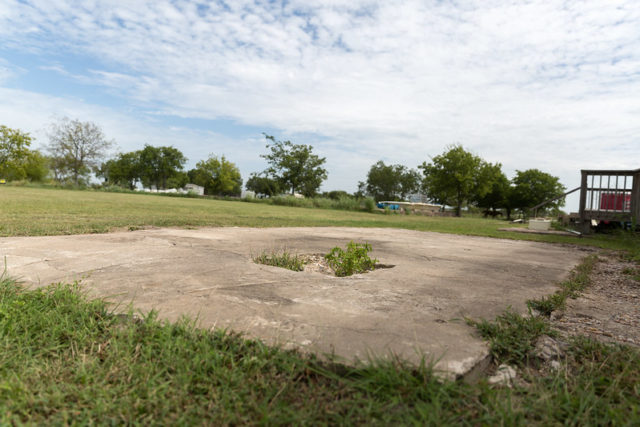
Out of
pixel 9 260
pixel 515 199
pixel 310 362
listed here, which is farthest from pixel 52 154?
pixel 515 199

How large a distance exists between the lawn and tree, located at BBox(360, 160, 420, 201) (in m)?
61.7

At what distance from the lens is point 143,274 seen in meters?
2.23

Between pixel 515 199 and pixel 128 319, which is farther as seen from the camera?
pixel 515 199

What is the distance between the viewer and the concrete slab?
4.41 feet

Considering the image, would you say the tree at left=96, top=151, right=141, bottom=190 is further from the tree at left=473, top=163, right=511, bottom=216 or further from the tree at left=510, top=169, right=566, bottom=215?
the tree at left=510, top=169, right=566, bottom=215

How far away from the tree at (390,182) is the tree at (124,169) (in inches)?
1629

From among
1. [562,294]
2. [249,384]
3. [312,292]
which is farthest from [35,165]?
[562,294]

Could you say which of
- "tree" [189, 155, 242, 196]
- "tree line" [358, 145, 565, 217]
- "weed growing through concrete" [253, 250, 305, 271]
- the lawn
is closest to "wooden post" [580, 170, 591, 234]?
"weed growing through concrete" [253, 250, 305, 271]

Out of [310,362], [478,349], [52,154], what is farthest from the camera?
[52,154]

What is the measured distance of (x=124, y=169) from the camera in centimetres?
6162

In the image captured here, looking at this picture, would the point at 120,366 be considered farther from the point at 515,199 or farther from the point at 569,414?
the point at 515,199

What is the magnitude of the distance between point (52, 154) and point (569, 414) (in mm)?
49544

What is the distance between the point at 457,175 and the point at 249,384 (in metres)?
33.8

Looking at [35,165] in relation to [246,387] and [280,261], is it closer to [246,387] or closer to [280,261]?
[280,261]
